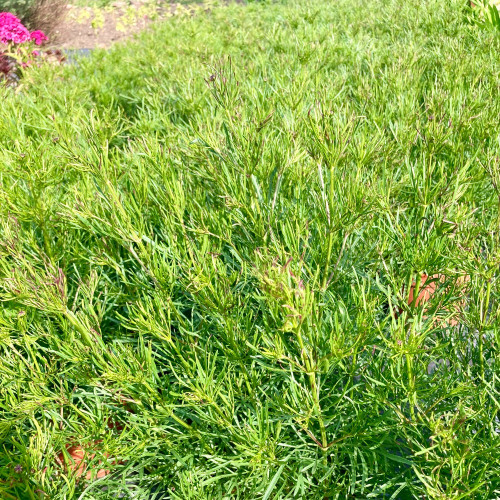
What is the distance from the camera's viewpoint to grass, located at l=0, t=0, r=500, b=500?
1.31m

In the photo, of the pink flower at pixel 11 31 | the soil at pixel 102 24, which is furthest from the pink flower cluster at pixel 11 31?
the soil at pixel 102 24

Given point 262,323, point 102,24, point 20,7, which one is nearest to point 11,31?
point 20,7

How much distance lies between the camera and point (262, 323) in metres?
1.74

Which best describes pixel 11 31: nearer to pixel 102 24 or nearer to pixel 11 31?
pixel 11 31

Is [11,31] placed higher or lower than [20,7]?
lower

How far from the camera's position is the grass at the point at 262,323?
131 centimetres

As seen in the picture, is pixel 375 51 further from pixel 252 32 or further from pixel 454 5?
pixel 454 5

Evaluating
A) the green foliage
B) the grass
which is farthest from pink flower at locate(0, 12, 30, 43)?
the grass

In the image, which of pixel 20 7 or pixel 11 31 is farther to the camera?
pixel 20 7

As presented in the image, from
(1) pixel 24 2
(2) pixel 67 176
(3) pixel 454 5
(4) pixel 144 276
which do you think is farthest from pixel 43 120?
(1) pixel 24 2

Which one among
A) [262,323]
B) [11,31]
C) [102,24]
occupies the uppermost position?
[11,31]

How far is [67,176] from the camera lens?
234 centimetres

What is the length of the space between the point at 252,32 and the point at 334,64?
1654 millimetres

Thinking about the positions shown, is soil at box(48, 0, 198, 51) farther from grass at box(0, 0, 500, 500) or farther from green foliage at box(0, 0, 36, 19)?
grass at box(0, 0, 500, 500)
